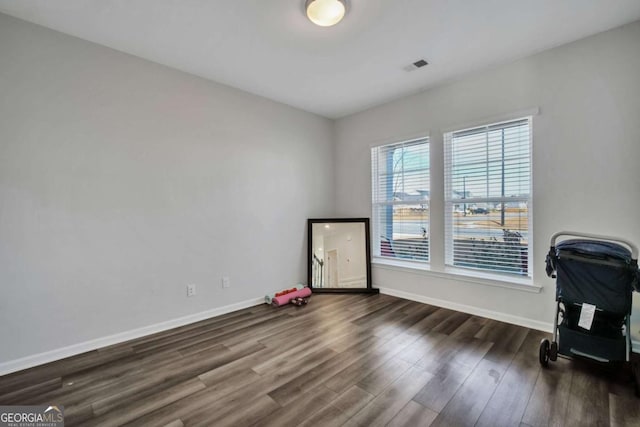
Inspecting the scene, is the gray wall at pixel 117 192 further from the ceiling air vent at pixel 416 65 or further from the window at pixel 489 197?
the window at pixel 489 197

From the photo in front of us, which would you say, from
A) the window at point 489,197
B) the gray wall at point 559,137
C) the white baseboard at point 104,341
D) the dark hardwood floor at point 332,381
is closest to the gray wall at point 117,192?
the white baseboard at point 104,341

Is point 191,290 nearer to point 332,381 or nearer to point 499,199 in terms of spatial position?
point 332,381

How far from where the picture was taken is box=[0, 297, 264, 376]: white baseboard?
7.09 ft

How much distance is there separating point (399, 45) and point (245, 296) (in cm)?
323

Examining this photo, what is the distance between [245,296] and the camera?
352 cm

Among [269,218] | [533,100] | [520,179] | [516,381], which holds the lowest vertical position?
[516,381]

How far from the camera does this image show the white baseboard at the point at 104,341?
2160mm

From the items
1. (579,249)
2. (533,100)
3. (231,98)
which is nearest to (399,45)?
(533,100)

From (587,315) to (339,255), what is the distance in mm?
2759

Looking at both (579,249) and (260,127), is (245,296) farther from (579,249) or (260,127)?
(579,249)

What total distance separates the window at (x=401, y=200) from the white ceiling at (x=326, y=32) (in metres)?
1.02

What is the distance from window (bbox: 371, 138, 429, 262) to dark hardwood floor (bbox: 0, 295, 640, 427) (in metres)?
1.25

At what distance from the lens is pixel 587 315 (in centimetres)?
201

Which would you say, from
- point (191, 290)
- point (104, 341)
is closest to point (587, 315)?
point (191, 290)
